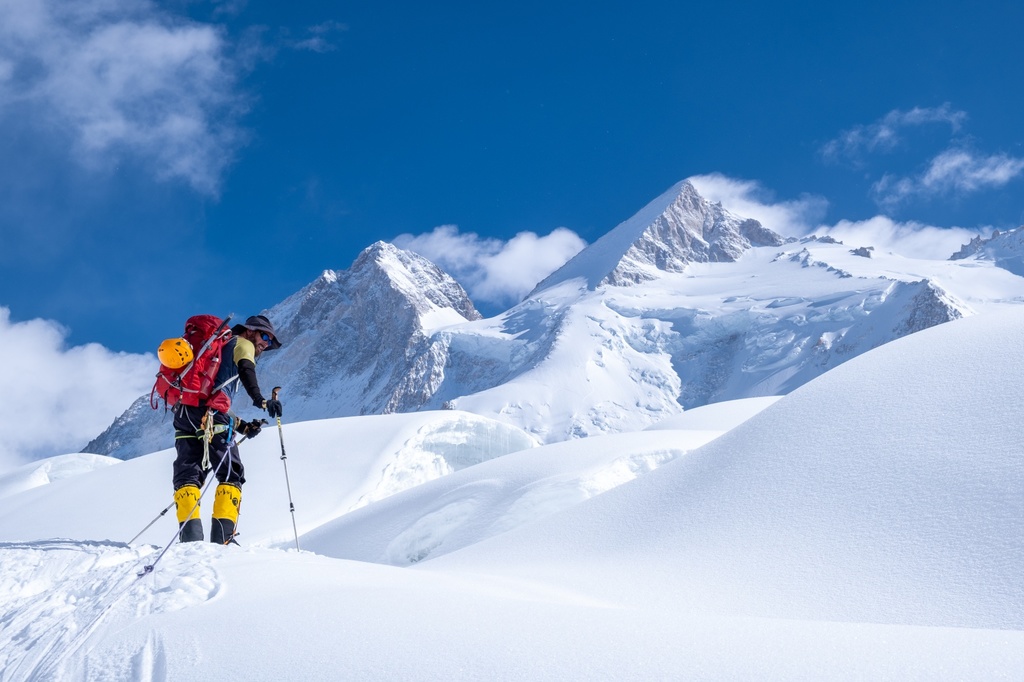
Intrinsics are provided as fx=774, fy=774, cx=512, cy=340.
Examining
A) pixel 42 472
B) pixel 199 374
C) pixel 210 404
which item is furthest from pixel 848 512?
pixel 42 472

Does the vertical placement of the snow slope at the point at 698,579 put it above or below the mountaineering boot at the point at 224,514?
below

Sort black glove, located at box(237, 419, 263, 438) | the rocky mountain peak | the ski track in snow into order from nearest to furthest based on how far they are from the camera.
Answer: the ski track in snow
black glove, located at box(237, 419, 263, 438)
the rocky mountain peak

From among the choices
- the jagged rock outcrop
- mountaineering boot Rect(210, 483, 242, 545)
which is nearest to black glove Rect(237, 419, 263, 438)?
mountaineering boot Rect(210, 483, 242, 545)

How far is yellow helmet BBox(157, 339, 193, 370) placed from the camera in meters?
6.34

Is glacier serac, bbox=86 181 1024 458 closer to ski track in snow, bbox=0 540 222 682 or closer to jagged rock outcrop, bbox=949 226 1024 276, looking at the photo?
jagged rock outcrop, bbox=949 226 1024 276

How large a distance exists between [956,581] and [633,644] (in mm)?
2755

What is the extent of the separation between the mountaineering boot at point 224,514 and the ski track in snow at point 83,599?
853 millimetres

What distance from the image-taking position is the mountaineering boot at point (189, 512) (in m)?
6.02

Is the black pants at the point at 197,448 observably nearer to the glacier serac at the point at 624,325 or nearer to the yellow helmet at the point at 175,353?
the yellow helmet at the point at 175,353

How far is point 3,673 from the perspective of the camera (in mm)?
3521

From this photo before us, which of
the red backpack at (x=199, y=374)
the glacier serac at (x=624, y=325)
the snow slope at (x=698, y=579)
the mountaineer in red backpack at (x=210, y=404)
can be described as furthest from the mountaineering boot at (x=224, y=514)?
the glacier serac at (x=624, y=325)

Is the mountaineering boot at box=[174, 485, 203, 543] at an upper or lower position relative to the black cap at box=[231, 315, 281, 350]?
lower

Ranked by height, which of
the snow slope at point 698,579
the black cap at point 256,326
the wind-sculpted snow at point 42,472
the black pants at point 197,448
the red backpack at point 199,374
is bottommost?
the snow slope at point 698,579

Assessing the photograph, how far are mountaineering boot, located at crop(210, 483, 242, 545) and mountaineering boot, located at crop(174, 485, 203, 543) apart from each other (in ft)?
0.41
